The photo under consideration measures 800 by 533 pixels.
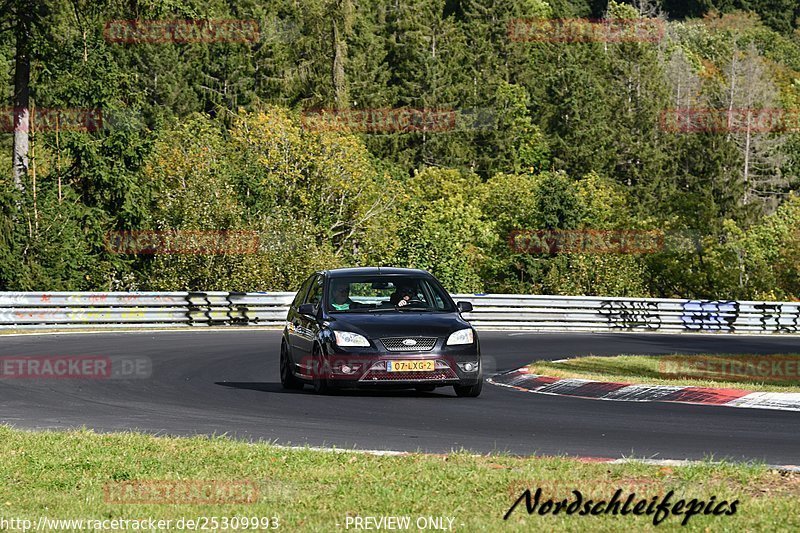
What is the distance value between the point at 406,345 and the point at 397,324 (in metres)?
0.34

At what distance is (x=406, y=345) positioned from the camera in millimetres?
15859

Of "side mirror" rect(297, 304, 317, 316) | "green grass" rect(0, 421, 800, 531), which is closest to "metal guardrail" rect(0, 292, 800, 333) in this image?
"side mirror" rect(297, 304, 317, 316)

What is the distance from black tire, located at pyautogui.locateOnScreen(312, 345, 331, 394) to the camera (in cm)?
1623

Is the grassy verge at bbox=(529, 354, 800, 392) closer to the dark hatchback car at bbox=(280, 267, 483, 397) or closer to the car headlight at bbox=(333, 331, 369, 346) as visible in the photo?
the dark hatchback car at bbox=(280, 267, 483, 397)

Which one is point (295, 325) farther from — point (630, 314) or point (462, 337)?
point (630, 314)

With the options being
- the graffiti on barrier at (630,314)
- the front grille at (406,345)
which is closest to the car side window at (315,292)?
the front grille at (406,345)

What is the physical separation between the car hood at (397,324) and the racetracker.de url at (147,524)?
8.09 m

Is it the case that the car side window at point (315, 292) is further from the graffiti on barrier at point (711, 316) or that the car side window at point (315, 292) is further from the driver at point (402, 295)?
the graffiti on barrier at point (711, 316)

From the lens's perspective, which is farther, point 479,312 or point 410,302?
point 479,312

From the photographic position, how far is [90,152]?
47.9 metres

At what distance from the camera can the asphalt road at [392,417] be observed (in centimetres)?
1153

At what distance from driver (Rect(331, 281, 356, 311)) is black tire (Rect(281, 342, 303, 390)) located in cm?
117

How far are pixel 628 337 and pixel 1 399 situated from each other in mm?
22226

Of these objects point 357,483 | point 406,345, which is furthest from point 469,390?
point 357,483
